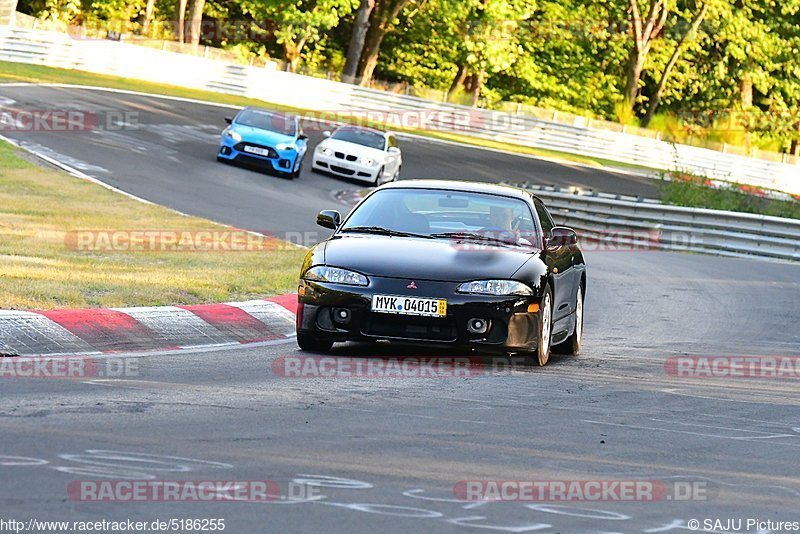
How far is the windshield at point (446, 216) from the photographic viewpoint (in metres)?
11.2

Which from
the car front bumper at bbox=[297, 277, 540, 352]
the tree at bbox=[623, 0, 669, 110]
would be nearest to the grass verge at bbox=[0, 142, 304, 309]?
the car front bumper at bbox=[297, 277, 540, 352]

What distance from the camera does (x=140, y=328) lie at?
10.5m

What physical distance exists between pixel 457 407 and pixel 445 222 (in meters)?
3.14

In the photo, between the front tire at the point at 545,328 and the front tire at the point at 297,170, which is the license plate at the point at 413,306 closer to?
the front tire at the point at 545,328

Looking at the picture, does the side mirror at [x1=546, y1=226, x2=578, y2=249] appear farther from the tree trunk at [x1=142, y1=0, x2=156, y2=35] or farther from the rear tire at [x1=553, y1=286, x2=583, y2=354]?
the tree trunk at [x1=142, y1=0, x2=156, y2=35]

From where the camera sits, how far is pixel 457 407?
330 inches

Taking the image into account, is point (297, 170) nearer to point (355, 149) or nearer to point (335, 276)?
point (355, 149)

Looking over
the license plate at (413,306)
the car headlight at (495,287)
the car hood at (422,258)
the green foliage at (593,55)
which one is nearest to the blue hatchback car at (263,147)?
the car hood at (422,258)

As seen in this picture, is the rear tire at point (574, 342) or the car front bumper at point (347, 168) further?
the car front bumper at point (347, 168)

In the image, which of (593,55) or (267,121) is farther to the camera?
(593,55)

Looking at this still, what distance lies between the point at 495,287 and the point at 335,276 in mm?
1142

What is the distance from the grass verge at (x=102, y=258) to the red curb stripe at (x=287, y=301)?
0.78 feet

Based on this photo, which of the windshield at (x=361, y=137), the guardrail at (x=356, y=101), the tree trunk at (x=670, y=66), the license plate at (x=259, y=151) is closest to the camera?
the license plate at (x=259, y=151)

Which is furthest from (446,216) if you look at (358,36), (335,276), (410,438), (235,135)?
(358,36)
